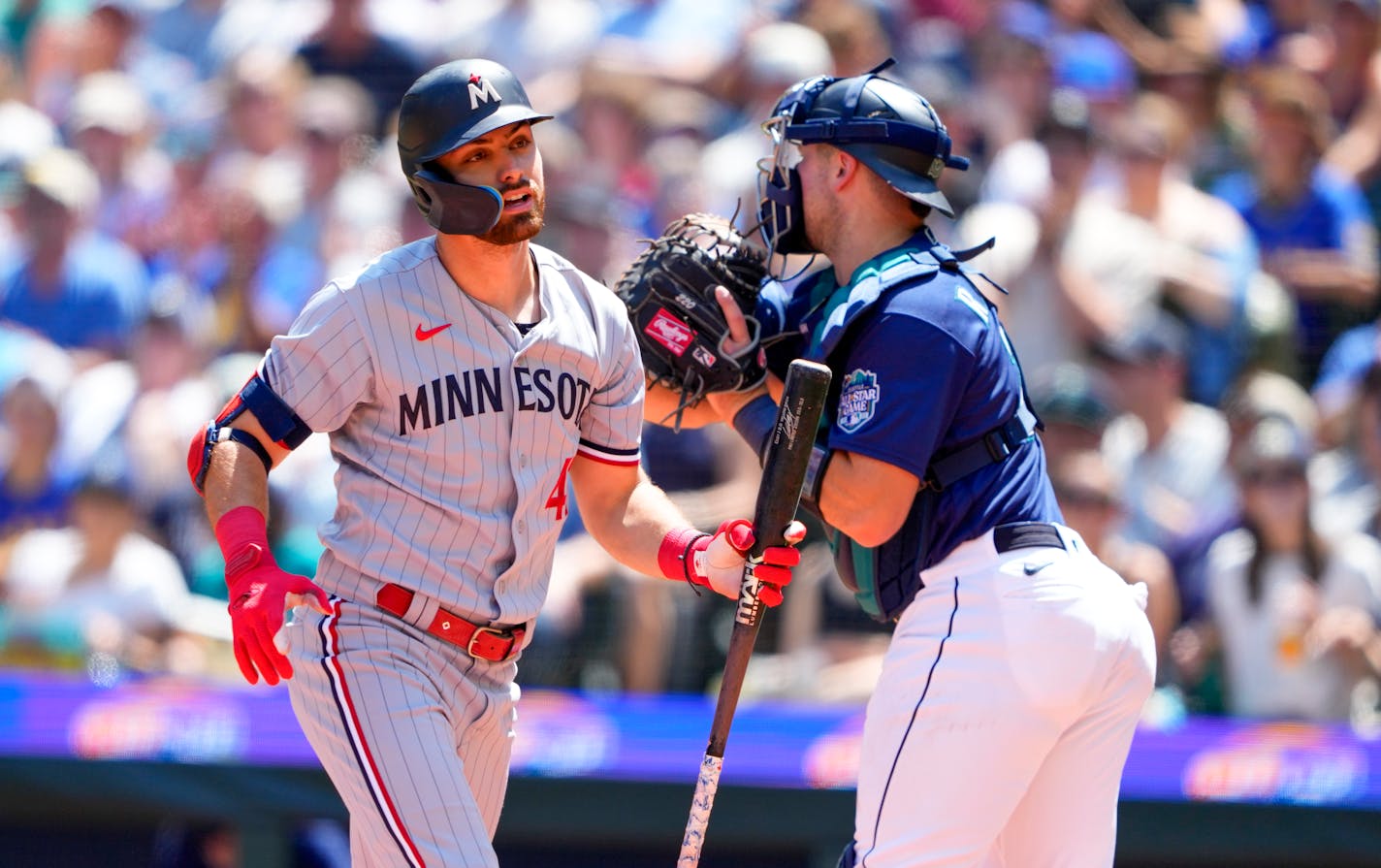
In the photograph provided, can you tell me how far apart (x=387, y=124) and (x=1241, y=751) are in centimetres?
565

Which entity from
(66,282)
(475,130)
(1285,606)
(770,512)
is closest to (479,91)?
(475,130)

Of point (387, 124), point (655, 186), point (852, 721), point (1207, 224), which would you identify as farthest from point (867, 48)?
point (852, 721)

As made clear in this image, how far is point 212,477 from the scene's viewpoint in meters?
3.42

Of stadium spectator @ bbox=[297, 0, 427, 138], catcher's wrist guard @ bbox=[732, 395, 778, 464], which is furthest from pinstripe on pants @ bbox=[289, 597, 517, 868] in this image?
stadium spectator @ bbox=[297, 0, 427, 138]

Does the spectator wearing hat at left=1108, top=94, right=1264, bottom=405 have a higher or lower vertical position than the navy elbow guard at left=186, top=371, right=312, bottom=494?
higher

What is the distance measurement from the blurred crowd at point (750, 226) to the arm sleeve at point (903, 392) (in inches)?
99.5

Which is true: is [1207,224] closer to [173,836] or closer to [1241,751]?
[1241,751]

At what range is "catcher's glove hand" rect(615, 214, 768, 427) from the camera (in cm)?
391

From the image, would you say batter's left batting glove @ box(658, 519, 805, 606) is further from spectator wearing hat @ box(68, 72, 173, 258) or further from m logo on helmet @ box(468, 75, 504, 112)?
spectator wearing hat @ box(68, 72, 173, 258)

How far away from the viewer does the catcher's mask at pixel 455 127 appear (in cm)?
344

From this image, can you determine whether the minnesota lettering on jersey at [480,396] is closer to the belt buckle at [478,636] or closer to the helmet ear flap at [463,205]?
the helmet ear flap at [463,205]

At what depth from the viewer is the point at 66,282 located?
26.5ft

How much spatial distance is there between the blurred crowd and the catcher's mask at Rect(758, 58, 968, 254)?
238 cm

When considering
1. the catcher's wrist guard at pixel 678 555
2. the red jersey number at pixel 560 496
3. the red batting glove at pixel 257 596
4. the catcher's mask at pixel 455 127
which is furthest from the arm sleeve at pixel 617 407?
the red batting glove at pixel 257 596
